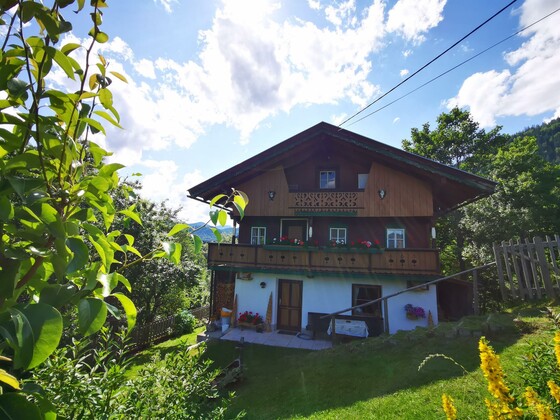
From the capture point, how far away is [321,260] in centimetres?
1365

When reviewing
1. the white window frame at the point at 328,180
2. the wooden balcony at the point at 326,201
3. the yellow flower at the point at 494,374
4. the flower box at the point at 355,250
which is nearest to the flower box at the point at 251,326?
the flower box at the point at 355,250

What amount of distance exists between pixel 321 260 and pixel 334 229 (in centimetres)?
253

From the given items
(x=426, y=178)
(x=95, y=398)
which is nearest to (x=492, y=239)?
(x=426, y=178)

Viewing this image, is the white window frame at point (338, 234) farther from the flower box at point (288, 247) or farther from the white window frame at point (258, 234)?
the white window frame at point (258, 234)

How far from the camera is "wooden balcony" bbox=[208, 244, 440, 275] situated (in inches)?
490

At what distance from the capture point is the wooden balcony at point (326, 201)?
14.5 meters

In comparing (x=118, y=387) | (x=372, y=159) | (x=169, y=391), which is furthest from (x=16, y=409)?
(x=372, y=159)

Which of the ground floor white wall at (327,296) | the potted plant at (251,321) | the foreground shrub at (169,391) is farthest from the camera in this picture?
the potted plant at (251,321)

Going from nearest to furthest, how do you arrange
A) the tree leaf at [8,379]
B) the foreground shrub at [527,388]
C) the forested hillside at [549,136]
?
1. the tree leaf at [8,379]
2. the foreground shrub at [527,388]
3. the forested hillside at [549,136]

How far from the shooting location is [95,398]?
4.67 ft

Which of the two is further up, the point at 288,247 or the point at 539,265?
the point at 288,247

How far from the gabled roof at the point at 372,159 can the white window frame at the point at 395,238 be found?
2.82 metres

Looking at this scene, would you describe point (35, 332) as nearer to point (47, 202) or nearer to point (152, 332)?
point (47, 202)

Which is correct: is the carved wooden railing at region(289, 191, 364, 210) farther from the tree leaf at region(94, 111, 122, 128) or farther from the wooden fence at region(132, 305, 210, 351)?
the tree leaf at region(94, 111, 122, 128)
